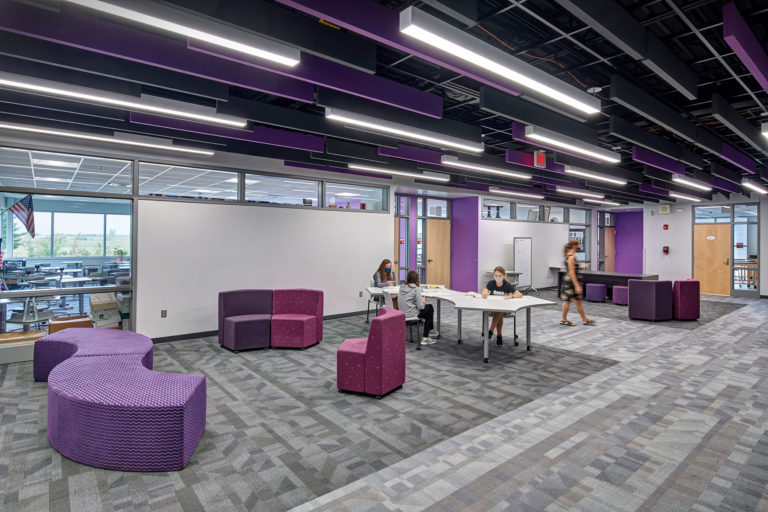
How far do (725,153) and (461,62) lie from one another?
242 inches

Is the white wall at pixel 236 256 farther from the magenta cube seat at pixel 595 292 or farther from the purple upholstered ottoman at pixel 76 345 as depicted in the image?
the magenta cube seat at pixel 595 292

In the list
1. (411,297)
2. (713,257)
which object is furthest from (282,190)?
(713,257)

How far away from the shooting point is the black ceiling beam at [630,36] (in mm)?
2646

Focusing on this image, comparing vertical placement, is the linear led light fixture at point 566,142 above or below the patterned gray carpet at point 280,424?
above

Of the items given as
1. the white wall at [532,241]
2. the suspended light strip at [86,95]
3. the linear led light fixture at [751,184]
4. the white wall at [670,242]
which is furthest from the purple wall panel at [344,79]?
the white wall at [670,242]

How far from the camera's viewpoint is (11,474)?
9.08ft

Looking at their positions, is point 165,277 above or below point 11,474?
above

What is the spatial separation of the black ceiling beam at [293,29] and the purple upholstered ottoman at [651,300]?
7902 millimetres

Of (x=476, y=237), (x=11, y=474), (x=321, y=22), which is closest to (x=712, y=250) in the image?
(x=476, y=237)

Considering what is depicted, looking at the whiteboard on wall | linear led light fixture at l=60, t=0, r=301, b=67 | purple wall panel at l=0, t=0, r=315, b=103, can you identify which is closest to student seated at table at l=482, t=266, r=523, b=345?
purple wall panel at l=0, t=0, r=315, b=103

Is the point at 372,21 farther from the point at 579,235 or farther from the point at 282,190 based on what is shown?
the point at 579,235

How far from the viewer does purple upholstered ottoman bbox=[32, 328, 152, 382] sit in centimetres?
418

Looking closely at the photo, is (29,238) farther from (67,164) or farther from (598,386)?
(598,386)

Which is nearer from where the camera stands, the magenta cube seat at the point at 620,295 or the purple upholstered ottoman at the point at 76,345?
the purple upholstered ottoman at the point at 76,345
